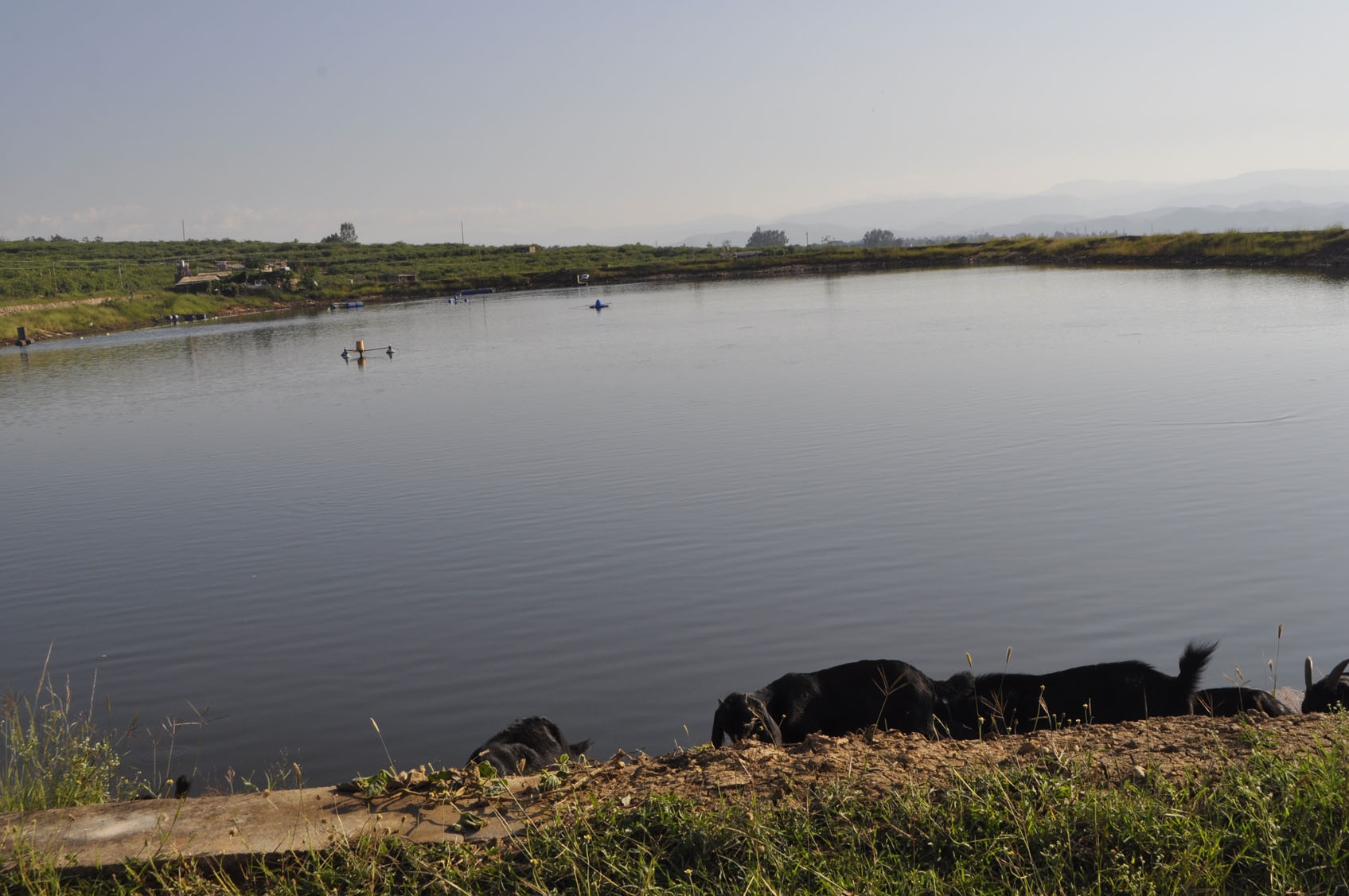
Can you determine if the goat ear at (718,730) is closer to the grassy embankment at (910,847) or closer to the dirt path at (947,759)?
the dirt path at (947,759)

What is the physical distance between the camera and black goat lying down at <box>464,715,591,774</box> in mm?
4953

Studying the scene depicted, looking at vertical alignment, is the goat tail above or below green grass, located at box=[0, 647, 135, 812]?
above

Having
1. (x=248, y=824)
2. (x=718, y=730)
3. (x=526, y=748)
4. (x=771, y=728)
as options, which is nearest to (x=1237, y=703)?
(x=771, y=728)

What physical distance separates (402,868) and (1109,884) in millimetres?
2358

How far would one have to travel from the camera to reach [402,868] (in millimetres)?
3617

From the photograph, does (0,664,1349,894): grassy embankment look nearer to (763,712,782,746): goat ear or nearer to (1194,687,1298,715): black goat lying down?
(1194,687,1298,715): black goat lying down

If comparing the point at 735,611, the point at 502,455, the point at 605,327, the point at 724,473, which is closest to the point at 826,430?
the point at 724,473

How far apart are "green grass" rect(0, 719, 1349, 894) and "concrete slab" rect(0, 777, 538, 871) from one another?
0.29ft

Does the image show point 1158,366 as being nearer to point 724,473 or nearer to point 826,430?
point 826,430

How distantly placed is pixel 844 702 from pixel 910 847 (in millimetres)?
2073

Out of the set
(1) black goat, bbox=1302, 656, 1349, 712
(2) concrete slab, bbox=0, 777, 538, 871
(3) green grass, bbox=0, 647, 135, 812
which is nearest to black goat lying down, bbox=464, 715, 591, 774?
(2) concrete slab, bbox=0, 777, 538, 871

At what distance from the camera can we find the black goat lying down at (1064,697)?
522cm

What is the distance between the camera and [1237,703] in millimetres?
5160

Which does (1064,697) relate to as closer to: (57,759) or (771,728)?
(771,728)
